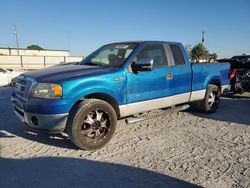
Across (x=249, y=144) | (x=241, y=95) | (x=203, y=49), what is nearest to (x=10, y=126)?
(x=249, y=144)

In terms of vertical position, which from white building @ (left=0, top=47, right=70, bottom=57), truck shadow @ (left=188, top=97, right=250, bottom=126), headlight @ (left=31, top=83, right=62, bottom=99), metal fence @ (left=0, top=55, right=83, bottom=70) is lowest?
truck shadow @ (left=188, top=97, right=250, bottom=126)

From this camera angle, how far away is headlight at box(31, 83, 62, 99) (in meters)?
3.66

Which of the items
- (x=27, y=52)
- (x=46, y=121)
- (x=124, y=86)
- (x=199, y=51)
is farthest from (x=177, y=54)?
(x=27, y=52)

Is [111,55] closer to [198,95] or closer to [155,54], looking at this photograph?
[155,54]

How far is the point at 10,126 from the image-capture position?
5.25 metres

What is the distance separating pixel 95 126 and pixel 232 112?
449 centimetres

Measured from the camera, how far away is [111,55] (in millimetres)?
5059

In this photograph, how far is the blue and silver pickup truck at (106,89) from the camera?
147 inches

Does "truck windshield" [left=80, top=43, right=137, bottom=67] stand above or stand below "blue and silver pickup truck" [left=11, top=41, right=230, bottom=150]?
above

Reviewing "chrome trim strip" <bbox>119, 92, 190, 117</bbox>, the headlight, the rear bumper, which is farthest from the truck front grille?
"chrome trim strip" <bbox>119, 92, 190, 117</bbox>

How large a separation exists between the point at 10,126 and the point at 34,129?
1.75m

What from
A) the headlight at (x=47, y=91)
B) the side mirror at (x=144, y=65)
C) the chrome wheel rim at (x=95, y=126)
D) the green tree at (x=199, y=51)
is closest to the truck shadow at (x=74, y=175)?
the chrome wheel rim at (x=95, y=126)

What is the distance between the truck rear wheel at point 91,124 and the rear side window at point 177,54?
6.96ft

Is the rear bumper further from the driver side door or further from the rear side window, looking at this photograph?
the rear side window
